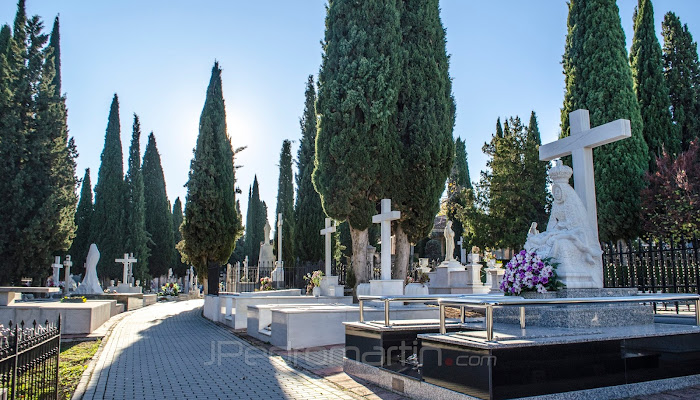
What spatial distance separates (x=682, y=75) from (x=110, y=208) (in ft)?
114

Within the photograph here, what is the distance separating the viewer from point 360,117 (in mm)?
17203

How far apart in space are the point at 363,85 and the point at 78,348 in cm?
1099

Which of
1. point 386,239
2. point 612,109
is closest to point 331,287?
point 386,239

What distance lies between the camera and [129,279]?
3453cm

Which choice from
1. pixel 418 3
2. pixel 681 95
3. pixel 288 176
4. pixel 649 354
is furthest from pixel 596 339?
pixel 288 176

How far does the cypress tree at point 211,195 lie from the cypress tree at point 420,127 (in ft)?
26.7

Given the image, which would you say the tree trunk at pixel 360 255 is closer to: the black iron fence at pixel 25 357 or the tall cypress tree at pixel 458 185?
the black iron fence at pixel 25 357

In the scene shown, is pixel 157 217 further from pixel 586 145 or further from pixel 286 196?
pixel 586 145

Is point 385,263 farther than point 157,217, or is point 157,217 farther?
point 157,217

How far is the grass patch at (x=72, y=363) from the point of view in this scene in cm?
657

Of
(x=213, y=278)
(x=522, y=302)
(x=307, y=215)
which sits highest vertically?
(x=307, y=215)

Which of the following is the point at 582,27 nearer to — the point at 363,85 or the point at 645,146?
the point at 645,146

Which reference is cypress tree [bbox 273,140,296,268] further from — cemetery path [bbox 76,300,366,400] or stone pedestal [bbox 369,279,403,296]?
cemetery path [bbox 76,300,366,400]

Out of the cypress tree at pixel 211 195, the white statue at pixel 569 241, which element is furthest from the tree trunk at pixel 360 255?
the white statue at pixel 569 241
